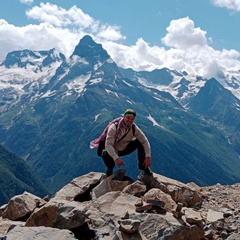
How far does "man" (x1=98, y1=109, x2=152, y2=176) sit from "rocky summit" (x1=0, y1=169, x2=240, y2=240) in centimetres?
80

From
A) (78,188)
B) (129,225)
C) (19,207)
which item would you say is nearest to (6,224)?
(19,207)

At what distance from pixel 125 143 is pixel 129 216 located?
5.61 metres

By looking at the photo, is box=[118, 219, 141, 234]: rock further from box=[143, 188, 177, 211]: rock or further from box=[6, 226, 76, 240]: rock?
box=[143, 188, 177, 211]: rock

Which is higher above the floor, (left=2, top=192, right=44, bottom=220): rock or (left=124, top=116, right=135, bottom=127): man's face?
(left=124, top=116, right=135, bottom=127): man's face

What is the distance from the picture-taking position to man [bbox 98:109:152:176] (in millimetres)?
17312

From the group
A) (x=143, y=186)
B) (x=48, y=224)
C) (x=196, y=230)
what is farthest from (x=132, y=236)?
(x=143, y=186)

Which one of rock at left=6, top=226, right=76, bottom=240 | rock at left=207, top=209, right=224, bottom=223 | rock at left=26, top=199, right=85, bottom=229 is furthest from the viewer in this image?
rock at left=207, top=209, right=224, bottom=223

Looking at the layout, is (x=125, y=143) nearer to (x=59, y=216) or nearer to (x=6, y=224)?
(x=59, y=216)

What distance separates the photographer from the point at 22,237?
11.5 metres

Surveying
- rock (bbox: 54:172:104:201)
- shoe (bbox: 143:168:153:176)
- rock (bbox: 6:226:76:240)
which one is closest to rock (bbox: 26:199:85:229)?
rock (bbox: 6:226:76:240)

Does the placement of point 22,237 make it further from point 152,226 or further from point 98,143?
point 98,143

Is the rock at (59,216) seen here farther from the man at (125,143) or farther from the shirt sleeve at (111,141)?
the man at (125,143)

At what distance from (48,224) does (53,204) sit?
0.69 metres

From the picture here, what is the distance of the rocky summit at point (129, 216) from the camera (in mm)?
11992
